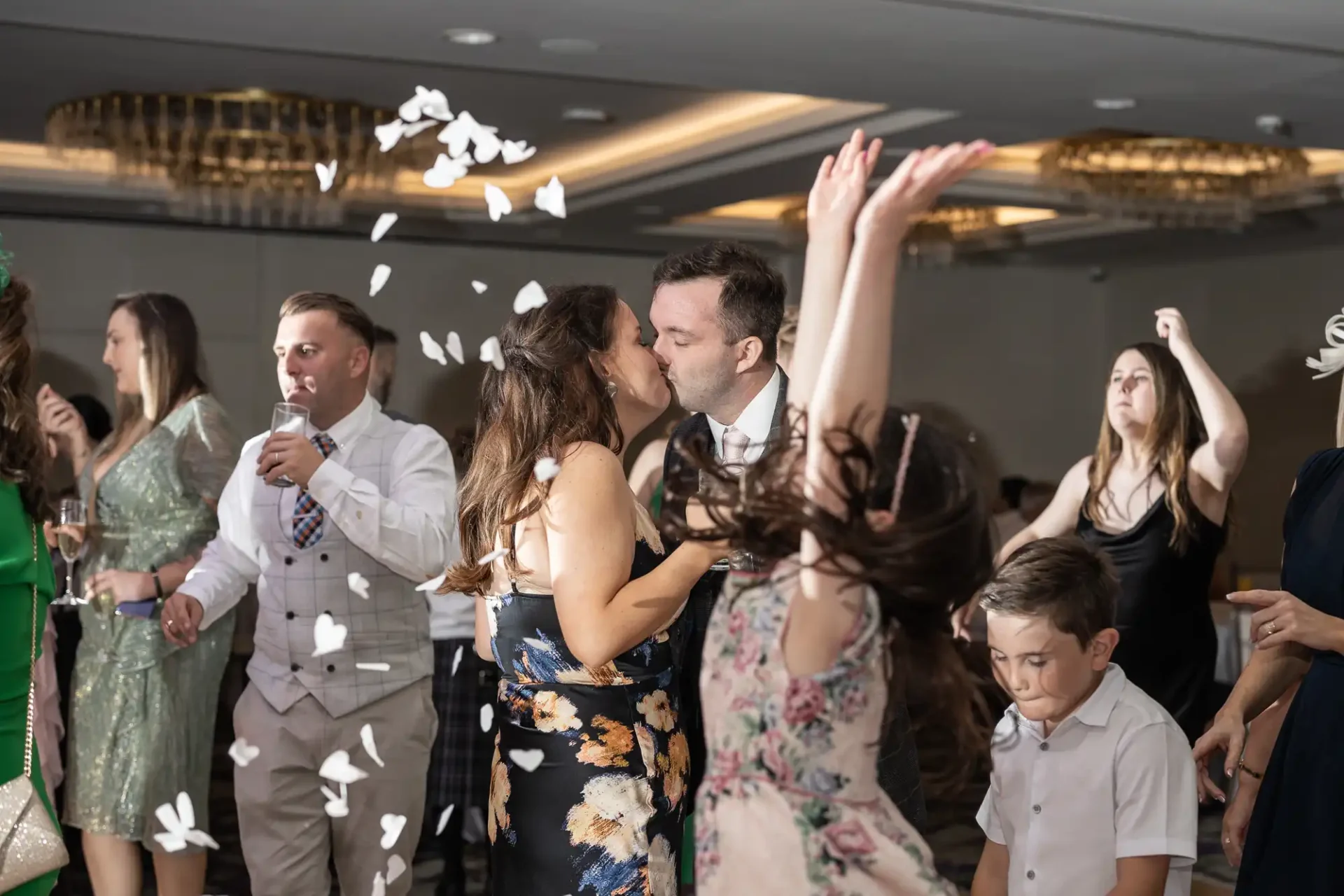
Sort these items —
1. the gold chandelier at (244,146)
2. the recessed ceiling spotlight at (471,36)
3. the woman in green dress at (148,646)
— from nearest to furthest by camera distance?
1. the woman in green dress at (148,646)
2. the recessed ceiling spotlight at (471,36)
3. the gold chandelier at (244,146)

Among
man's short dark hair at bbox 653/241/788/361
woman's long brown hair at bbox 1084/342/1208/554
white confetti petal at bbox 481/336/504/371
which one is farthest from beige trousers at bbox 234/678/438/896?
woman's long brown hair at bbox 1084/342/1208/554

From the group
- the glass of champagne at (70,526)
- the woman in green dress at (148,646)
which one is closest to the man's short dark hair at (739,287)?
the glass of champagne at (70,526)

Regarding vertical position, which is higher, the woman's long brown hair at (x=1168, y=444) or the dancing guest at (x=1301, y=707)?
the woman's long brown hair at (x=1168, y=444)

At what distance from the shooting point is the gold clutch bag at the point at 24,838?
86.5 inches

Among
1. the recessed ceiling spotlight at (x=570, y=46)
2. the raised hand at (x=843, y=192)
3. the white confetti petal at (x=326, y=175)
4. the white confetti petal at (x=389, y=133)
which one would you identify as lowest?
the raised hand at (x=843, y=192)

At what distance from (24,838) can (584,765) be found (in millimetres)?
819

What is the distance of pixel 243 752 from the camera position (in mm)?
2938

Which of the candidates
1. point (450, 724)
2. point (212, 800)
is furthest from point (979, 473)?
point (212, 800)

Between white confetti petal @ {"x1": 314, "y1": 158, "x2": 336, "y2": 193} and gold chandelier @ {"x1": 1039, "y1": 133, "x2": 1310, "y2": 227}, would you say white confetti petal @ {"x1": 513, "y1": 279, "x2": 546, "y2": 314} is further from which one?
gold chandelier @ {"x1": 1039, "y1": 133, "x2": 1310, "y2": 227}

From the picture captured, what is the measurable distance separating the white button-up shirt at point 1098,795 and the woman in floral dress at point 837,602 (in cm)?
67

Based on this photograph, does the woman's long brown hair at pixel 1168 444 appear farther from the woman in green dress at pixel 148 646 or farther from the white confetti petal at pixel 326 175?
the white confetti petal at pixel 326 175

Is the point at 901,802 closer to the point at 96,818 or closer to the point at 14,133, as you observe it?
the point at 96,818

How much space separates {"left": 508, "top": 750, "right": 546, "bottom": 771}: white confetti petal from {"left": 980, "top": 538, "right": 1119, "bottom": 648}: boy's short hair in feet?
2.17

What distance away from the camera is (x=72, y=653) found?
178 inches
